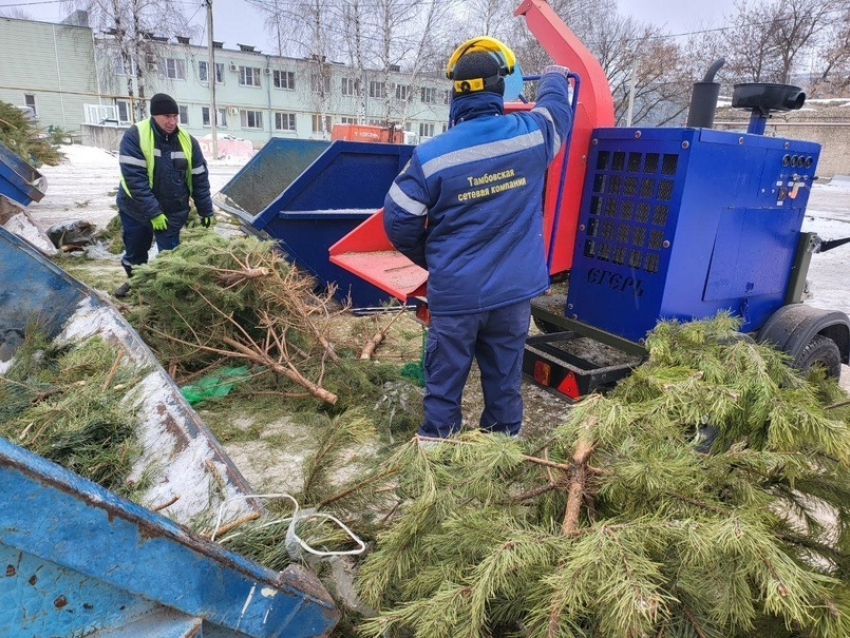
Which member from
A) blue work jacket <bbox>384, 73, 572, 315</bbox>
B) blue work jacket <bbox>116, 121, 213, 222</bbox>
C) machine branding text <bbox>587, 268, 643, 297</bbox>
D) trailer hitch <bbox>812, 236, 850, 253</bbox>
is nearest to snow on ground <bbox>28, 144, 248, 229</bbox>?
blue work jacket <bbox>116, 121, 213, 222</bbox>

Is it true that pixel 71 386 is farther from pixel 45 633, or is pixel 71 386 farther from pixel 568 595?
pixel 568 595

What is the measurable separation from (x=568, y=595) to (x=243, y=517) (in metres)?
1.08

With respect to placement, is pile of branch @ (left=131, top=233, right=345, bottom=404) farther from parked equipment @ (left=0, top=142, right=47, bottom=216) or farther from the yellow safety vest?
parked equipment @ (left=0, top=142, right=47, bottom=216)

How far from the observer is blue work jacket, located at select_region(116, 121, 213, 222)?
5.22 metres

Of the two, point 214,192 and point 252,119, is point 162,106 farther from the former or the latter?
point 252,119

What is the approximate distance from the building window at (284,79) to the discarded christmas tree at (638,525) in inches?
1817

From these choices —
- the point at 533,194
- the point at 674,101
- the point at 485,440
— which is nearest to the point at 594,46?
the point at 674,101

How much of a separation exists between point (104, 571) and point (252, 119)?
1839 inches

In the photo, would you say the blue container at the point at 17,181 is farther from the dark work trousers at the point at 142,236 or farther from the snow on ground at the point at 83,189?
the dark work trousers at the point at 142,236

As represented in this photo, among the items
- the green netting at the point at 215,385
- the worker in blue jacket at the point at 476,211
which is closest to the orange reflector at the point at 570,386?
Result: the worker in blue jacket at the point at 476,211

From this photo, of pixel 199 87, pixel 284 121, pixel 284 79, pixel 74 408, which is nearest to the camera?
pixel 74 408

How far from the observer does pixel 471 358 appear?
2.99 metres

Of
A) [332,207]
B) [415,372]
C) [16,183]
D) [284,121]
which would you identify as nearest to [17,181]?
[16,183]

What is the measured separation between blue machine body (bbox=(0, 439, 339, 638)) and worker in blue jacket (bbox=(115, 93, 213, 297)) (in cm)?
467
